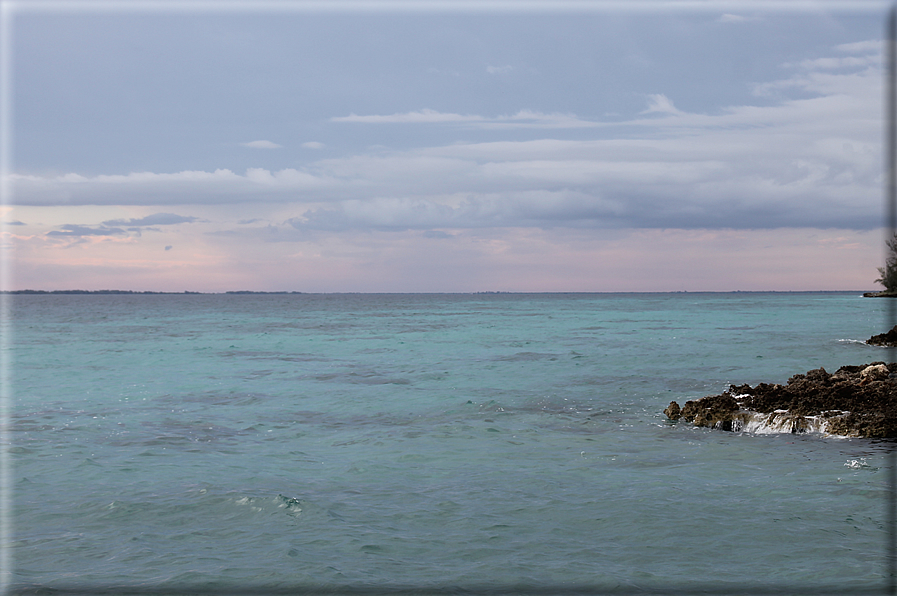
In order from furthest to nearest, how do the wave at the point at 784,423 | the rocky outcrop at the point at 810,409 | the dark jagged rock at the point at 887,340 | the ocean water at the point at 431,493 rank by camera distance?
the dark jagged rock at the point at 887,340 < the wave at the point at 784,423 < the rocky outcrop at the point at 810,409 < the ocean water at the point at 431,493

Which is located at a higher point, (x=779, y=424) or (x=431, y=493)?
(x=779, y=424)

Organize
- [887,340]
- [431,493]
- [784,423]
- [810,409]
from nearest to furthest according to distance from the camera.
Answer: [431,493] → [784,423] → [810,409] → [887,340]

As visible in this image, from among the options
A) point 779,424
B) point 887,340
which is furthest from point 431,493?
point 887,340

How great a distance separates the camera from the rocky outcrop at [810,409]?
14.0 meters

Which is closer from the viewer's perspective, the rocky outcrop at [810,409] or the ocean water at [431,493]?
the ocean water at [431,493]

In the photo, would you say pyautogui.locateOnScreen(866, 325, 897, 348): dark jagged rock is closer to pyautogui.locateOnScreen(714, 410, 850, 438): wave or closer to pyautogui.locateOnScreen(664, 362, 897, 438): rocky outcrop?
pyautogui.locateOnScreen(664, 362, 897, 438): rocky outcrop

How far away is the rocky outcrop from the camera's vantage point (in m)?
14.0

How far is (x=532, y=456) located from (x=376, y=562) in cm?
564

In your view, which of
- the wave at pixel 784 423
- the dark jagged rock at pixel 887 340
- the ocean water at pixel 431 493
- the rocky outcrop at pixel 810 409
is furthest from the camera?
the dark jagged rock at pixel 887 340

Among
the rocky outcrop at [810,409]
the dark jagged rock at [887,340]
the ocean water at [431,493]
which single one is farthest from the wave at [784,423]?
the dark jagged rock at [887,340]

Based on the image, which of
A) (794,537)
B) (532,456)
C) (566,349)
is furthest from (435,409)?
(566,349)

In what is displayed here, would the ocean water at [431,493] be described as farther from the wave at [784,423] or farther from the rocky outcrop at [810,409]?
the rocky outcrop at [810,409]

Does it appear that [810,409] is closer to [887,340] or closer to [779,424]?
[779,424]

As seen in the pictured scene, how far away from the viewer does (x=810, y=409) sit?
49.5 ft
